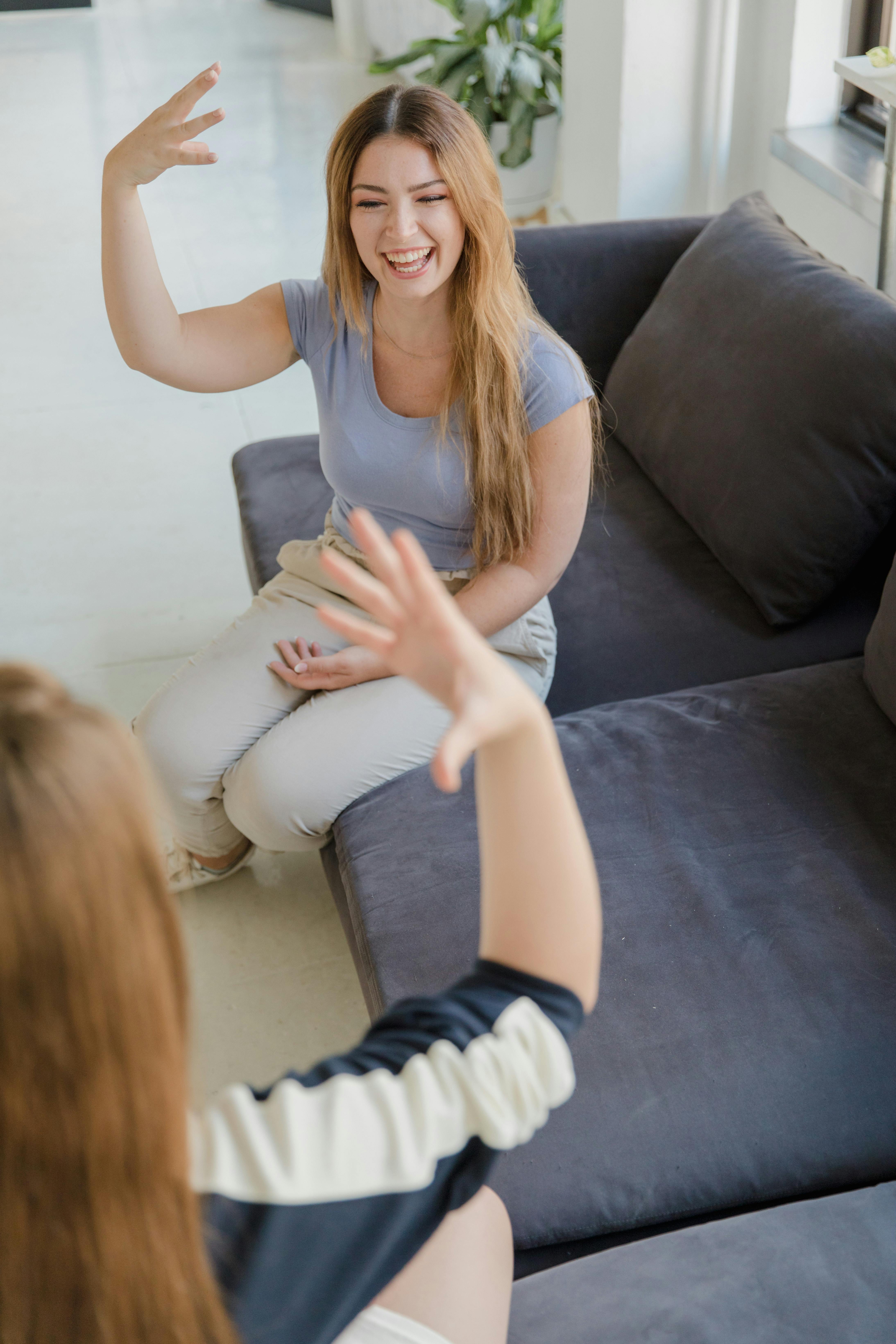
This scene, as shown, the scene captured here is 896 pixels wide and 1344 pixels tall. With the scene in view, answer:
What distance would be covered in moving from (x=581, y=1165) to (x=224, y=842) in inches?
32.0

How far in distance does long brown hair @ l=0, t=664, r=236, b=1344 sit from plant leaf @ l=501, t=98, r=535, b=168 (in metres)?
3.92

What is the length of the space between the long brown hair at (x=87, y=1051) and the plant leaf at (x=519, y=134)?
392 cm

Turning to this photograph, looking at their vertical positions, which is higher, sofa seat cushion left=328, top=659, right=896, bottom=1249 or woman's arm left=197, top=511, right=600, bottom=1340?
woman's arm left=197, top=511, right=600, bottom=1340

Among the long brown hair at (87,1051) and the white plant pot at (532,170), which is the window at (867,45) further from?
the long brown hair at (87,1051)

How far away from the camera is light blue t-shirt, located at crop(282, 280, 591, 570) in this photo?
1562mm

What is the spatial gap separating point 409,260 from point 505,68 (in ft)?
9.42

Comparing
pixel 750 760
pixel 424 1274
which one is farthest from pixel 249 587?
pixel 424 1274

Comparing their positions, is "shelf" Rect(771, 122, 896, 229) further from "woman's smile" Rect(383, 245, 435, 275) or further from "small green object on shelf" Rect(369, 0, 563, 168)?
"small green object on shelf" Rect(369, 0, 563, 168)

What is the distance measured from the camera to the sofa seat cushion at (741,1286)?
0.94 m

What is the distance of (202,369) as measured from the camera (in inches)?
66.1

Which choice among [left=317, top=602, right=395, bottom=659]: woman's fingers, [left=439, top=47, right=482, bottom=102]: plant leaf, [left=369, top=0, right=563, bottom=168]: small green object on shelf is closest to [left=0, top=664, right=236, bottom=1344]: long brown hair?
[left=317, top=602, right=395, bottom=659]: woman's fingers

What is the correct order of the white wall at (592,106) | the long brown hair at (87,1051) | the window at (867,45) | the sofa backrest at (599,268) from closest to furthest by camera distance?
the long brown hair at (87,1051) < the sofa backrest at (599,268) < the window at (867,45) < the white wall at (592,106)

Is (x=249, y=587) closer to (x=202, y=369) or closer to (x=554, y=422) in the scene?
(x=202, y=369)

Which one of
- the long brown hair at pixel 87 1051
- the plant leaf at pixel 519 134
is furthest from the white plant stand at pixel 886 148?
the plant leaf at pixel 519 134
